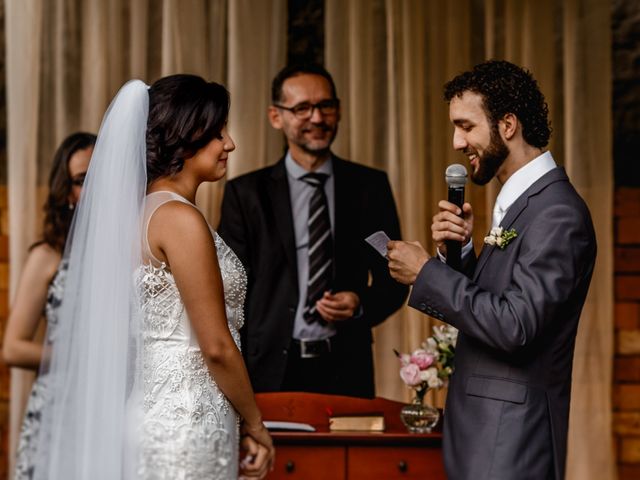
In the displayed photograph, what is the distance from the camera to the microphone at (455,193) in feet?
8.86

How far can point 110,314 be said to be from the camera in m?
2.79

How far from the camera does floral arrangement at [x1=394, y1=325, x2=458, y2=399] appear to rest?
333 centimetres

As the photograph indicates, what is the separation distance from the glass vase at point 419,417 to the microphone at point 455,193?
0.66 metres

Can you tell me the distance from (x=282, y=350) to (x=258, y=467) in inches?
44.5

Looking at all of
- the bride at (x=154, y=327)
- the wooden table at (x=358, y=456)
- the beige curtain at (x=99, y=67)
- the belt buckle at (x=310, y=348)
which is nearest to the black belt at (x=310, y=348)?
the belt buckle at (x=310, y=348)

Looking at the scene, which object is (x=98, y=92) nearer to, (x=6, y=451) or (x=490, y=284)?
(x=6, y=451)

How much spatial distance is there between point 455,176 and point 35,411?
2.06 metres

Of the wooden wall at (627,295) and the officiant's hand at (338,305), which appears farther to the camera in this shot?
the wooden wall at (627,295)

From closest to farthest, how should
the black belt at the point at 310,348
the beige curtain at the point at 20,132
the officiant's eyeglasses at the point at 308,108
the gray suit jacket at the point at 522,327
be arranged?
the gray suit jacket at the point at 522,327, the black belt at the point at 310,348, the officiant's eyeglasses at the point at 308,108, the beige curtain at the point at 20,132

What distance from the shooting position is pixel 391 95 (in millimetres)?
4781

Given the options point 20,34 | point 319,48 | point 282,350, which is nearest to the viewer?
point 282,350

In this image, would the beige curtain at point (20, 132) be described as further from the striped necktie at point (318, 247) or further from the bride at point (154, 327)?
the bride at point (154, 327)

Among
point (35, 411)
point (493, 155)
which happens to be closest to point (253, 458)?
point (493, 155)

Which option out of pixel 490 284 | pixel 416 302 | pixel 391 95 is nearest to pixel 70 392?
pixel 416 302
